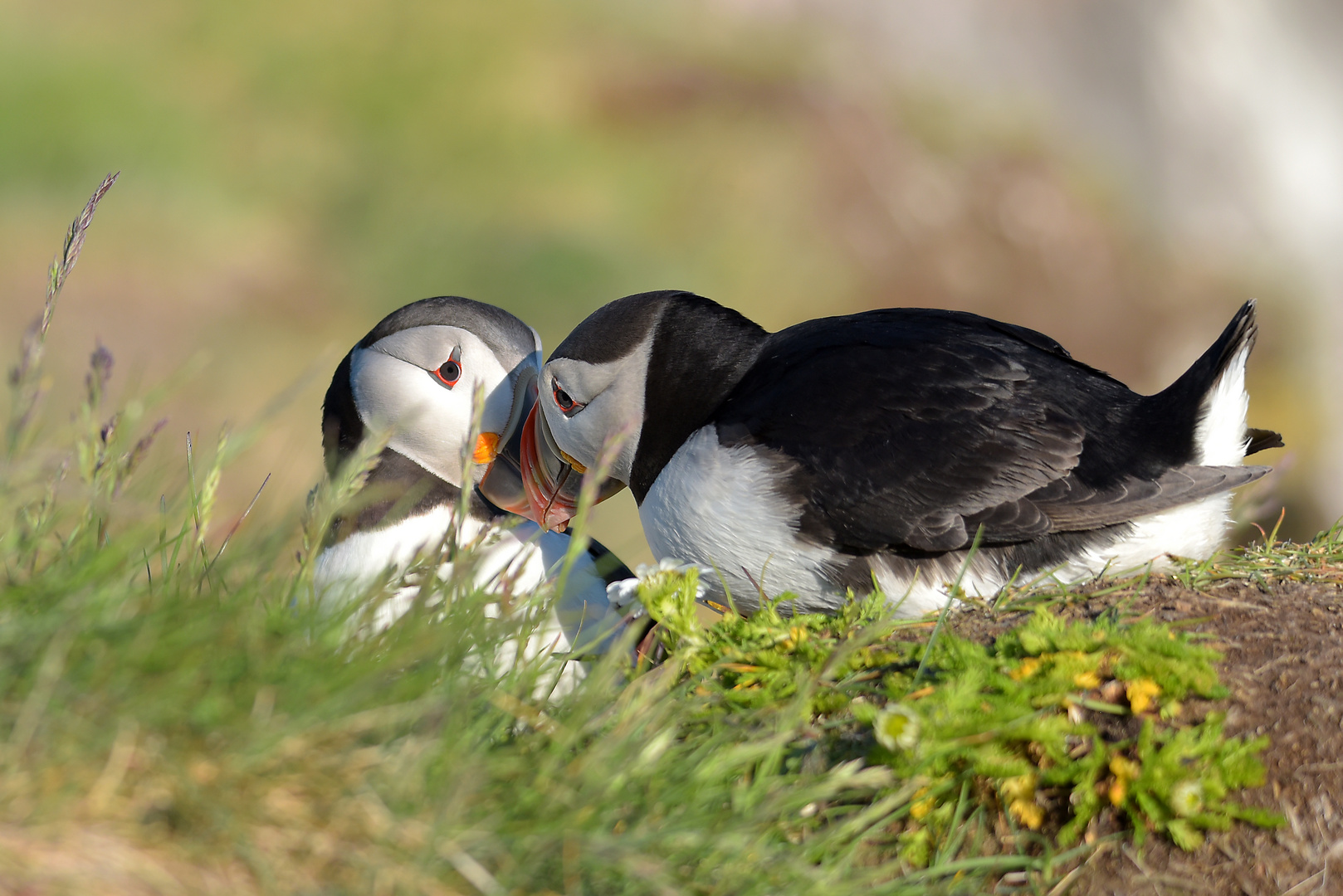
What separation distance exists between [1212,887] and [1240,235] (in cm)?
1633

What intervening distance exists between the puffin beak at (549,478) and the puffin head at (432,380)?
13cm

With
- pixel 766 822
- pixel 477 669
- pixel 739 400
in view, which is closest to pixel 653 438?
pixel 739 400

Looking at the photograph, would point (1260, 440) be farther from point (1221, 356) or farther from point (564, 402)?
point (564, 402)

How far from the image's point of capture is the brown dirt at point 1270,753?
7.04 ft

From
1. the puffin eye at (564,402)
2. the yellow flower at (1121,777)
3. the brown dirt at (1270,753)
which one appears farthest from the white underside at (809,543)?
the yellow flower at (1121,777)

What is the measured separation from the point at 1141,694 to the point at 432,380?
2.78 metres

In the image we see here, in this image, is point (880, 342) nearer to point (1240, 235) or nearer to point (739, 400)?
point (739, 400)

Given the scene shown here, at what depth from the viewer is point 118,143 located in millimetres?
13141

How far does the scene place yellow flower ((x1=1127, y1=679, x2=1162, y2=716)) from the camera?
2.29 meters

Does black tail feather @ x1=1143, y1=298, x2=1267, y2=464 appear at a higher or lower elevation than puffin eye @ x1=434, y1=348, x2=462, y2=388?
lower

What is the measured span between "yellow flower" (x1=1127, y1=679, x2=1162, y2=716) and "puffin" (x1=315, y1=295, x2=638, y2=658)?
169 cm

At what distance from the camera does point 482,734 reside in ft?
6.72

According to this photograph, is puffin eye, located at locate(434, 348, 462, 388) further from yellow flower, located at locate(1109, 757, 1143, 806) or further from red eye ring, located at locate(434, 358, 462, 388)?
yellow flower, located at locate(1109, 757, 1143, 806)

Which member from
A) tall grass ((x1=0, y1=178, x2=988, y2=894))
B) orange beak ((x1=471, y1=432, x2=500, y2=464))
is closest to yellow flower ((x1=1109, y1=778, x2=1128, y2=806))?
tall grass ((x1=0, y1=178, x2=988, y2=894))
